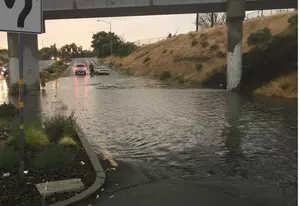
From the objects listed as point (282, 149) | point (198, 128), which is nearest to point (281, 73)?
point (198, 128)

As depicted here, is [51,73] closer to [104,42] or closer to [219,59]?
[219,59]

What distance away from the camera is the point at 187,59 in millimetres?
49344

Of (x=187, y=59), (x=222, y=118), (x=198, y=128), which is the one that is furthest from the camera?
(x=187, y=59)

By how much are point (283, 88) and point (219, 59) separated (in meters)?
20.6

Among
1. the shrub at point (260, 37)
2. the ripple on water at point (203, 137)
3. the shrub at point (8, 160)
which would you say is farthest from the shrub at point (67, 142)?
the shrub at point (260, 37)

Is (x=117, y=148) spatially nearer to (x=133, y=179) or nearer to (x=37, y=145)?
(x=37, y=145)

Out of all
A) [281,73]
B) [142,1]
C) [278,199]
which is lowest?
[278,199]

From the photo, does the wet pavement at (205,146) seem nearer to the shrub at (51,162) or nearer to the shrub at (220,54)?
the shrub at (51,162)

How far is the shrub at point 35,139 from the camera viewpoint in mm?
8688

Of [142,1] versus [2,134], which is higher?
[142,1]

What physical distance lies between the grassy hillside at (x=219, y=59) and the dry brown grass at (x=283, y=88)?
112 mm

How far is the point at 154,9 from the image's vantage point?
28.9 meters

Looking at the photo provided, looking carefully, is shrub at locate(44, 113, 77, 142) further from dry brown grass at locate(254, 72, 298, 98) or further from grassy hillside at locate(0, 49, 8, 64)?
grassy hillside at locate(0, 49, 8, 64)

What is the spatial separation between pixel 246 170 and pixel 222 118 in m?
6.96
